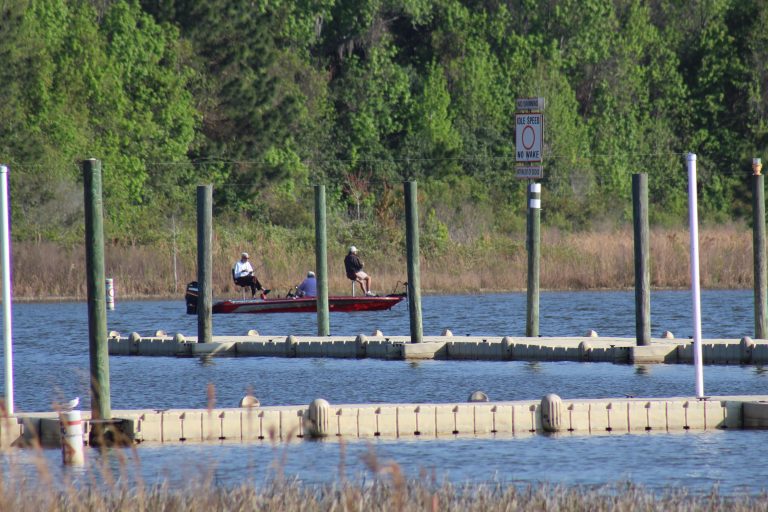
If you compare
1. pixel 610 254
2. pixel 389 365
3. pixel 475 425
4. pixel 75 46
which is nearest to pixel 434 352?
pixel 389 365

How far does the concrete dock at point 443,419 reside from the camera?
15469mm

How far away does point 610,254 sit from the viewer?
4472 cm

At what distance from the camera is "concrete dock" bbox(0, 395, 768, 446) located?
50.8 ft

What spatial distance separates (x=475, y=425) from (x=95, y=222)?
166 inches

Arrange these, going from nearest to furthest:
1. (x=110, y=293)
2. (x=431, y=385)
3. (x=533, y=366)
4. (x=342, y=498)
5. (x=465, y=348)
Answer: (x=342, y=498) < (x=431, y=385) < (x=533, y=366) < (x=465, y=348) < (x=110, y=293)

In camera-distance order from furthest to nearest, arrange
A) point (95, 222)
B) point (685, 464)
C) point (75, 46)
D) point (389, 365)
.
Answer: point (75, 46) < point (389, 365) < point (95, 222) < point (685, 464)

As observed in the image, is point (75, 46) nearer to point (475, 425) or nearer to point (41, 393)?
point (41, 393)

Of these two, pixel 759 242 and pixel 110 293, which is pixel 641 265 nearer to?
pixel 759 242

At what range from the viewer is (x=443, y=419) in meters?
16.0

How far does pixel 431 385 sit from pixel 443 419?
18.7 feet

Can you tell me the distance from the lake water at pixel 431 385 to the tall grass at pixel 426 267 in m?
0.98

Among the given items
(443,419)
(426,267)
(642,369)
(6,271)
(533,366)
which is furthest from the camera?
(426,267)

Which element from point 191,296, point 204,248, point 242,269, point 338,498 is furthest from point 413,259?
point 338,498

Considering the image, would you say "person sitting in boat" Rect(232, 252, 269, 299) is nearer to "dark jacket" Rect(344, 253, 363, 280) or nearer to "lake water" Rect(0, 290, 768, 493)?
"lake water" Rect(0, 290, 768, 493)
